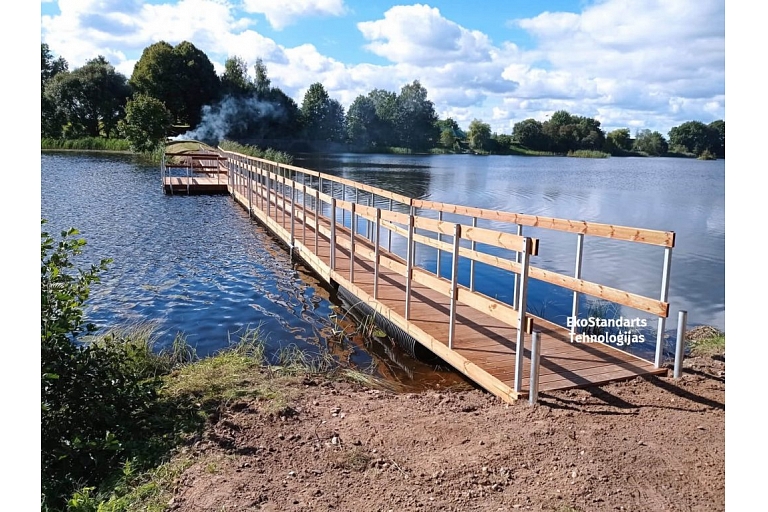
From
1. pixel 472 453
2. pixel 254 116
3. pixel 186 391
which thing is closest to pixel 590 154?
pixel 254 116

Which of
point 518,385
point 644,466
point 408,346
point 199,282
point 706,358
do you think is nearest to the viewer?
point 644,466

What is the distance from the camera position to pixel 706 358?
18.2ft

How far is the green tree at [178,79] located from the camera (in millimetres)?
59031

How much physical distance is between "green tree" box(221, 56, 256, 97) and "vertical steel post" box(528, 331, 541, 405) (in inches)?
2467

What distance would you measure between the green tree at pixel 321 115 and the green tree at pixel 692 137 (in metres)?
36.8

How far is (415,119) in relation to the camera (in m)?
79.0

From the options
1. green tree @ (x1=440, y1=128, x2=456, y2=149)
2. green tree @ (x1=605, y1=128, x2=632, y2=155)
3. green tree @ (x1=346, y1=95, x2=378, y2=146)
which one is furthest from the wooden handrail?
green tree @ (x1=440, y1=128, x2=456, y2=149)

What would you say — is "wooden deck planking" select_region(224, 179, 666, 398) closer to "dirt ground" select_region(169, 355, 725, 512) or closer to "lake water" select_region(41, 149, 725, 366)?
"dirt ground" select_region(169, 355, 725, 512)

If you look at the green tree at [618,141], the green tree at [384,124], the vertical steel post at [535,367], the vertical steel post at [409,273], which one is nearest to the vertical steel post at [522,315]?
the vertical steel post at [535,367]
